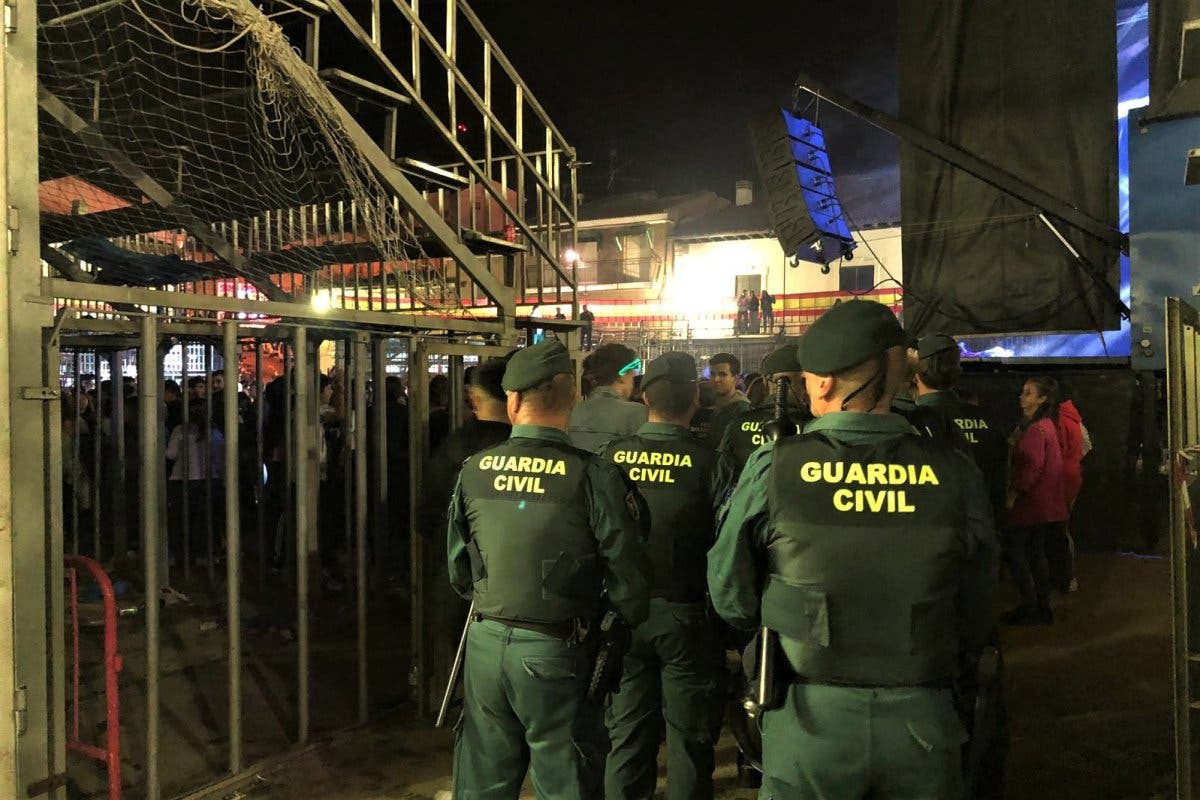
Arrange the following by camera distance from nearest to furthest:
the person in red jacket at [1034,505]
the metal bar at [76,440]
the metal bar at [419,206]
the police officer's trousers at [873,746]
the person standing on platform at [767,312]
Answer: the police officer's trousers at [873,746] → the metal bar at [419,206] → the person in red jacket at [1034,505] → the metal bar at [76,440] → the person standing on platform at [767,312]

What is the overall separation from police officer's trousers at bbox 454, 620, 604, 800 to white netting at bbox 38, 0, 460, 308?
3.23m

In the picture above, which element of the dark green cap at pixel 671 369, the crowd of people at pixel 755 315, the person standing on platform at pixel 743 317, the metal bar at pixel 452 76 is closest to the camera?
the dark green cap at pixel 671 369

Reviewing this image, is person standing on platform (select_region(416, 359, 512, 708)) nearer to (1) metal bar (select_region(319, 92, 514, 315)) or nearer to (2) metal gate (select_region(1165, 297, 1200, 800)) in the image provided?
(1) metal bar (select_region(319, 92, 514, 315))

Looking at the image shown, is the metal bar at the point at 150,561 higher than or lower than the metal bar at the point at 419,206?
lower

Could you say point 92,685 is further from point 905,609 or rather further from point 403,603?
point 905,609

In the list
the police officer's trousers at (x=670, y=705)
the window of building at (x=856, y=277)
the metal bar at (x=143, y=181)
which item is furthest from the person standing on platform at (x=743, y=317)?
the police officer's trousers at (x=670, y=705)

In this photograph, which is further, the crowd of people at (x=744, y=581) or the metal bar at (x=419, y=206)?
the metal bar at (x=419, y=206)

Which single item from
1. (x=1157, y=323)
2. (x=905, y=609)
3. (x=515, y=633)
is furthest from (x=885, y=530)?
(x=1157, y=323)

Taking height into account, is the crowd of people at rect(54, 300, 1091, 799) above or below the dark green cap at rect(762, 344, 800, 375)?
below

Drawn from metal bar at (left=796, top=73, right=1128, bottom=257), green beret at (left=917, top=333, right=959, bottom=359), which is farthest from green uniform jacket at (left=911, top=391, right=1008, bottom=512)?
metal bar at (left=796, top=73, right=1128, bottom=257)

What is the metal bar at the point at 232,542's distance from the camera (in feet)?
11.6

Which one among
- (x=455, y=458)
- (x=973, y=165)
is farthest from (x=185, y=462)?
(x=973, y=165)

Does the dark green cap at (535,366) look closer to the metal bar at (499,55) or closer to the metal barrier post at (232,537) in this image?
the metal barrier post at (232,537)

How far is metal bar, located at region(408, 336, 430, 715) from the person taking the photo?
14.3 feet
